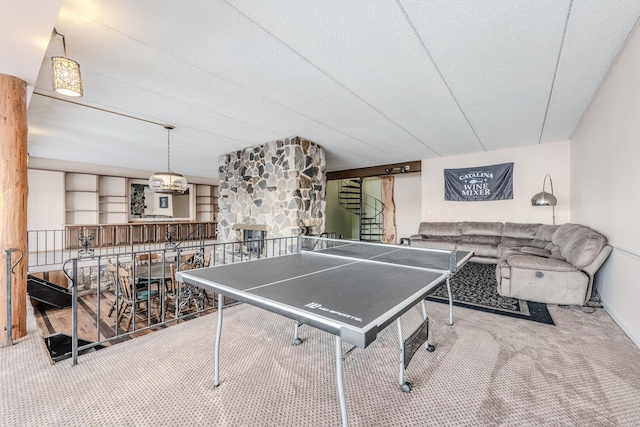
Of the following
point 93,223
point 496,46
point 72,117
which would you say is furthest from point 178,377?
point 93,223

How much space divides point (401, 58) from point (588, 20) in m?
1.27

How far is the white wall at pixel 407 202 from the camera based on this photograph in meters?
8.12

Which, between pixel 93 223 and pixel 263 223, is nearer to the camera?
pixel 263 223

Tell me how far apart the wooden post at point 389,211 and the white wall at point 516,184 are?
1768 mm

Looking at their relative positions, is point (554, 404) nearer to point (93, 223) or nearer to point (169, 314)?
point (169, 314)

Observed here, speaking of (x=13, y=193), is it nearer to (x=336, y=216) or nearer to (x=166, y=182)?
(x=166, y=182)

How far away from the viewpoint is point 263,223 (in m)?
5.36

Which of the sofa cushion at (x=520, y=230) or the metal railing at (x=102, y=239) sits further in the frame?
the metal railing at (x=102, y=239)

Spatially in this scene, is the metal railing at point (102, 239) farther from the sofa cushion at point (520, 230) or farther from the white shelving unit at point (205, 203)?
the sofa cushion at point (520, 230)

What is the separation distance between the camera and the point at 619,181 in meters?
2.52

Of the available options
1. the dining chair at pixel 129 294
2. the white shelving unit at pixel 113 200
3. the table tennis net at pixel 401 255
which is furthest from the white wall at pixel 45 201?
the table tennis net at pixel 401 255

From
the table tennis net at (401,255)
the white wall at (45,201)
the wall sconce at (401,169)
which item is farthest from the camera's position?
the white wall at (45,201)

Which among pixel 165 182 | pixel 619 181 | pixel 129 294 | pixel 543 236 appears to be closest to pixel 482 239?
pixel 543 236

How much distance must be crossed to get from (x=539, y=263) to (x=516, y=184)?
3.24m
